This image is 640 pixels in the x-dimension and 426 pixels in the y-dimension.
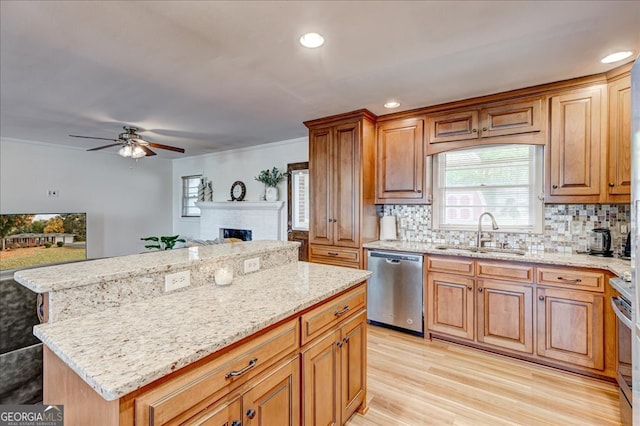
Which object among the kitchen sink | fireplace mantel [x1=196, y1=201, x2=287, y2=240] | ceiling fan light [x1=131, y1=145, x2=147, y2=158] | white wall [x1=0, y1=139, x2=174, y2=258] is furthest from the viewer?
fireplace mantel [x1=196, y1=201, x2=287, y2=240]

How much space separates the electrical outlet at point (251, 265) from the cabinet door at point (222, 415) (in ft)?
3.00

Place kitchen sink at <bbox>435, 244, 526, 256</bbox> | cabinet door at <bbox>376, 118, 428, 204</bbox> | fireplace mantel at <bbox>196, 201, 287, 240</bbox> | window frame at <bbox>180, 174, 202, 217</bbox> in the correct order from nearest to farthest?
kitchen sink at <bbox>435, 244, 526, 256</bbox>
cabinet door at <bbox>376, 118, 428, 204</bbox>
fireplace mantel at <bbox>196, 201, 287, 240</bbox>
window frame at <bbox>180, 174, 202, 217</bbox>

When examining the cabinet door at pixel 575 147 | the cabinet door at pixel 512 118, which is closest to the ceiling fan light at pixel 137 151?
the cabinet door at pixel 512 118

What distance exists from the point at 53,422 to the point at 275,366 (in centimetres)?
78

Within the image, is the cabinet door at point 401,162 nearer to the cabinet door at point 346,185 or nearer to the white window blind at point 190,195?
the cabinet door at point 346,185

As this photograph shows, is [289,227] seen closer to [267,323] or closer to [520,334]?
[520,334]

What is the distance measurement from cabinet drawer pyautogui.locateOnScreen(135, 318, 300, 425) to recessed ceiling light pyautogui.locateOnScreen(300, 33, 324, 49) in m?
1.76

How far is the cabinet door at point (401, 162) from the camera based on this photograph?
11.2ft

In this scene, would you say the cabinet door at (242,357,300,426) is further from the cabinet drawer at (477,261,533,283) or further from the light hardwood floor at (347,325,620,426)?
the cabinet drawer at (477,261,533,283)

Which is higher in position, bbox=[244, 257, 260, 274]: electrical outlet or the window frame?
the window frame

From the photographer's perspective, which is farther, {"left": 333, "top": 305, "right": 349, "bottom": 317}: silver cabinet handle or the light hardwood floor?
the light hardwood floor

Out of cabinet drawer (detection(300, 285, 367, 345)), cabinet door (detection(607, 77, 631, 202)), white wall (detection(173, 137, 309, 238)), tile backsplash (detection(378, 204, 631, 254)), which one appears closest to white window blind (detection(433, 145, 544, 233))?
tile backsplash (detection(378, 204, 631, 254))

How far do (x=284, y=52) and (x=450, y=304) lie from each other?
2.68 m

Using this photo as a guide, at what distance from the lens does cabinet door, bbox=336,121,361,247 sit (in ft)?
11.6
